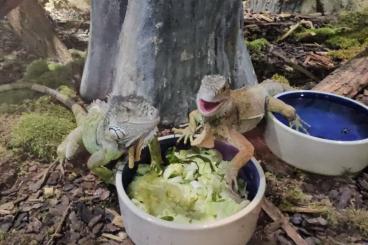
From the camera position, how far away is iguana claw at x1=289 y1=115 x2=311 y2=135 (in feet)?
4.72

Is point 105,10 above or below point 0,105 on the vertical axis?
above

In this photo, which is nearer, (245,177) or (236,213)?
(236,213)

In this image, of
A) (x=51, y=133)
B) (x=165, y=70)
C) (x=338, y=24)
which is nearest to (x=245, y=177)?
(x=165, y=70)

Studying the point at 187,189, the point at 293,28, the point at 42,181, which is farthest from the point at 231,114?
the point at 293,28

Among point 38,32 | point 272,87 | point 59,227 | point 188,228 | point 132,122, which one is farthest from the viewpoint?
point 38,32

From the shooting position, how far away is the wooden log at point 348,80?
173cm

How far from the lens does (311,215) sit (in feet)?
4.39

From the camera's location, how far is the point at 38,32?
2.21m

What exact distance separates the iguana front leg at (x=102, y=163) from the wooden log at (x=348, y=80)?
84cm

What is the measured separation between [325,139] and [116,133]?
0.60m

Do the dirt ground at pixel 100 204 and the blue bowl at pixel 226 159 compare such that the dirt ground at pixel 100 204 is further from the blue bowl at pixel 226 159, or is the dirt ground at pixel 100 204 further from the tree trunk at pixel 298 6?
the tree trunk at pixel 298 6

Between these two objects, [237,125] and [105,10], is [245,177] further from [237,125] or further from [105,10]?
[105,10]

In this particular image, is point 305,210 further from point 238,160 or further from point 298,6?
point 298,6

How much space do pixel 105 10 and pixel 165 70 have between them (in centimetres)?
32
